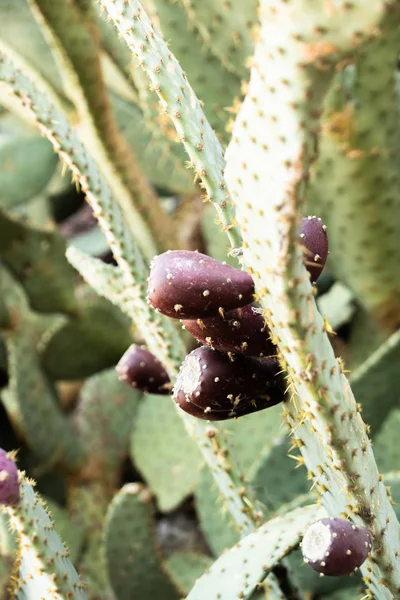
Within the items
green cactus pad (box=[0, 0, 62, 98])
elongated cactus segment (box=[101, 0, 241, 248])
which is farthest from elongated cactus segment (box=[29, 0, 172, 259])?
elongated cactus segment (box=[101, 0, 241, 248])

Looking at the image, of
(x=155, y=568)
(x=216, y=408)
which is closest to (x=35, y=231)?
(x=155, y=568)

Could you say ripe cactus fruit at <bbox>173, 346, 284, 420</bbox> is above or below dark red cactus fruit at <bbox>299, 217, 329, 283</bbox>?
below

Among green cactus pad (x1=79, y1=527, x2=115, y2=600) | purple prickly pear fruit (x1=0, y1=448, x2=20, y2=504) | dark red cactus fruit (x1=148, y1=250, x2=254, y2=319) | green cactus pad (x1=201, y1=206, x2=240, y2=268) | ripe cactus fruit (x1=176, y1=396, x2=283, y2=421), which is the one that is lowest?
green cactus pad (x1=79, y1=527, x2=115, y2=600)

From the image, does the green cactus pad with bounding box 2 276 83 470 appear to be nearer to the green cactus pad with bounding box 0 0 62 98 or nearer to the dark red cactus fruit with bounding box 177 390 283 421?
the green cactus pad with bounding box 0 0 62 98

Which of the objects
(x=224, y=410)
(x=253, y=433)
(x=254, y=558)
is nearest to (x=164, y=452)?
(x=253, y=433)

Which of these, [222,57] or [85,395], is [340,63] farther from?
[85,395]

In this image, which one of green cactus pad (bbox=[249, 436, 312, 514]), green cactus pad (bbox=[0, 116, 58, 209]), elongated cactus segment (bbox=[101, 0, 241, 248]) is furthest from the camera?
green cactus pad (bbox=[0, 116, 58, 209])
